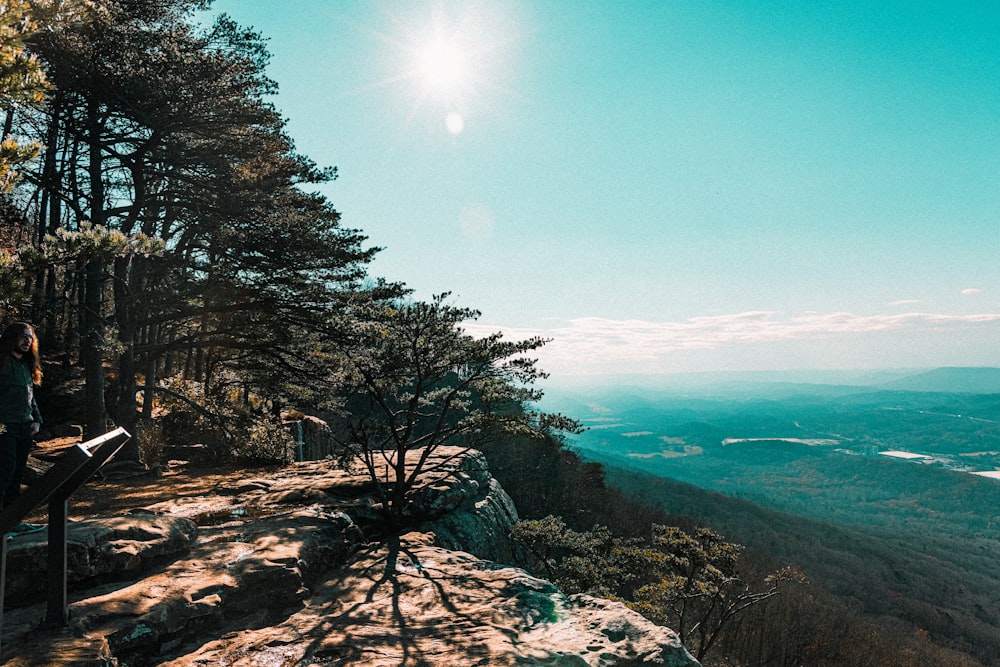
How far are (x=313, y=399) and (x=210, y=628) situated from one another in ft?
27.5

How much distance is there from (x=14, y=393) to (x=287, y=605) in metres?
3.94

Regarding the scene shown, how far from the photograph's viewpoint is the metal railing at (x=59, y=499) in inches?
119

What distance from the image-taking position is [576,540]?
14.2 meters

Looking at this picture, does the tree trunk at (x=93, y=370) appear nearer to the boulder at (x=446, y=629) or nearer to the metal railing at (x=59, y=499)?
the boulder at (x=446, y=629)

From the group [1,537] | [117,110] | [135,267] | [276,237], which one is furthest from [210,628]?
[135,267]

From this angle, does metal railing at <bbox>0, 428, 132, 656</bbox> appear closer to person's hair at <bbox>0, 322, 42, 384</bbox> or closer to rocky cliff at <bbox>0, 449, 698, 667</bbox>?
rocky cliff at <bbox>0, 449, 698, 667</bbox>

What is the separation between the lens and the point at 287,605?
632cm

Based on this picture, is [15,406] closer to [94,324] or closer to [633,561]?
[94,324]

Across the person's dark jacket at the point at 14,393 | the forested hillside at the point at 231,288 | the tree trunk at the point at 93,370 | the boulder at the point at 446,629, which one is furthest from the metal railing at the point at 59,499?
the tree trunk at the point at 93,370

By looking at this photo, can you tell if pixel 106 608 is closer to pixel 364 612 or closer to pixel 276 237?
pixel 364 612

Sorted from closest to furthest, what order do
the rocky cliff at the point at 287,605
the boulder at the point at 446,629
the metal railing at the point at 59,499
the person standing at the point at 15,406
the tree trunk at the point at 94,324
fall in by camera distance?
the metal railing at the point at 59,499, the rocky cliff at the point at 287,605, the boulder at the point at 446,629, the person standing at the point at 15,406, the tree trunk at the point at 94,324

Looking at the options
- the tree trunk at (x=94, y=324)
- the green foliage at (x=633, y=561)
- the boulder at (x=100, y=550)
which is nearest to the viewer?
the boulder at (x=100, y=550)

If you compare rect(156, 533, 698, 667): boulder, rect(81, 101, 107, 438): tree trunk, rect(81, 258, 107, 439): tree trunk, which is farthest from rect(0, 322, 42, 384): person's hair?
rect(81, 258, 107, 439): tree trunk

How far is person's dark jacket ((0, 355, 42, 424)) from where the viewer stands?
5.62 metres
